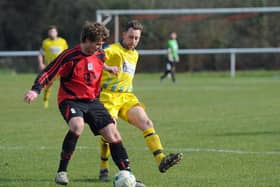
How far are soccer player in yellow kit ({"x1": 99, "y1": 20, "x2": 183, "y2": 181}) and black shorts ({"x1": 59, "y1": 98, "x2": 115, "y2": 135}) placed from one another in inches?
22.2

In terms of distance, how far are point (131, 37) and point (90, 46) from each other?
1.17 meters

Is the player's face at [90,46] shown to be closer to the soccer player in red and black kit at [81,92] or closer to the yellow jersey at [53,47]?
the soccer player in red and black kit at [81,92]

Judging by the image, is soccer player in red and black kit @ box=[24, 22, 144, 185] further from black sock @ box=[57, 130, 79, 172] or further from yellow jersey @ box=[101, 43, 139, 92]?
yellow jersey @ box=[101, 43, 139, 92]

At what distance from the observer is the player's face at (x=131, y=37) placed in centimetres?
890

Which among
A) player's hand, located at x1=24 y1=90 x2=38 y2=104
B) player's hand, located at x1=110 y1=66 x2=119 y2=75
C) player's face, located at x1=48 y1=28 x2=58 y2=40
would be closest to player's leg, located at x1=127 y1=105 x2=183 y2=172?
player's hand, located at x1=110 y1=66 x2=119 y2=75

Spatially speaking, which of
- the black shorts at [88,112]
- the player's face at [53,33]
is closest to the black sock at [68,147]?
the black shorts at [88,112]

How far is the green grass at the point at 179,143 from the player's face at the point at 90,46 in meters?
1.40

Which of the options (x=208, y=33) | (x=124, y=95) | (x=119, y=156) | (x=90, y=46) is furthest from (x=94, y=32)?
(x=208, y=33)

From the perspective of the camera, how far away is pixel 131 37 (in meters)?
8.96

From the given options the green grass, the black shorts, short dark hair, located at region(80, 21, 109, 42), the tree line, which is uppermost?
short dark hair, located at region(80, 21, 109, 42)

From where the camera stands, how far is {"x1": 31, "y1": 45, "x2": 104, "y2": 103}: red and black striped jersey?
312 inches

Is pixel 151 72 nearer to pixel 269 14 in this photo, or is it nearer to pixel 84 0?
pixel 269 14

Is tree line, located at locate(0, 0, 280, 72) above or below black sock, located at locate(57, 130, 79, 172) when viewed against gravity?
below

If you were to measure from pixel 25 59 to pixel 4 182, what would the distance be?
31945 mm
